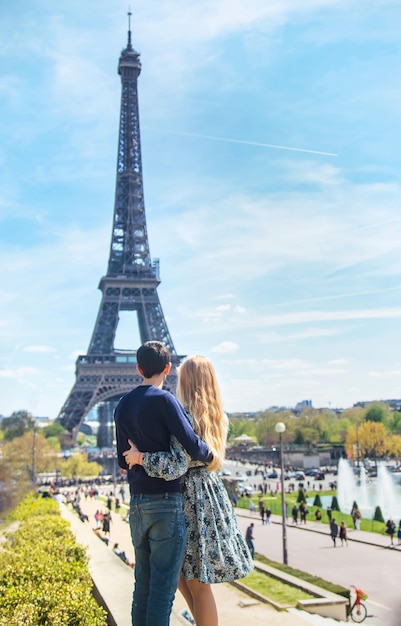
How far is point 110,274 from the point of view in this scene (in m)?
94.7

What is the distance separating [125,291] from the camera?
9462 cm

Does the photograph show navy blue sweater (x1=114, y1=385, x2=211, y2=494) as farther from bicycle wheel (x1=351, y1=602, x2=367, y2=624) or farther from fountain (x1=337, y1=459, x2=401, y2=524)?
fountain (x1=337, y1=459, x2=401, y2=524)

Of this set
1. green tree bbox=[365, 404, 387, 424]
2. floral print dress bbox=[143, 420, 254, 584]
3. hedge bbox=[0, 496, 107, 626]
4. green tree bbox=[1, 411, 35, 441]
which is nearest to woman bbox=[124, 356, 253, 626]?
floral print dress bbox=[143, 420, 254, 584]

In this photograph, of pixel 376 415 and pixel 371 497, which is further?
pixel 376 415

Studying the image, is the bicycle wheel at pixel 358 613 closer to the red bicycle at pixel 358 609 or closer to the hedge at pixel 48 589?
the red bicycle at pixel 358 609

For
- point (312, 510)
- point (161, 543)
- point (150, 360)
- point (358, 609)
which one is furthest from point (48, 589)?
point (312, 510)

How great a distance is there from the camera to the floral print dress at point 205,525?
479 cm

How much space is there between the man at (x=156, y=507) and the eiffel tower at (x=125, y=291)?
80648mm

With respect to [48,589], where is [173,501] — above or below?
above

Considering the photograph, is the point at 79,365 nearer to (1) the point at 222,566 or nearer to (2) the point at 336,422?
(2) the point at 336,422

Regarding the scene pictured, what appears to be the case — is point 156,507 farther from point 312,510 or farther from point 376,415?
point 376,415

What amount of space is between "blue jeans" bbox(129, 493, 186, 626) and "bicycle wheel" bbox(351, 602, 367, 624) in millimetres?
12555

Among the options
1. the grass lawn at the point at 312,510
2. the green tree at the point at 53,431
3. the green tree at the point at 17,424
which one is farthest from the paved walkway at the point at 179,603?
the green tree at the point at 17,424

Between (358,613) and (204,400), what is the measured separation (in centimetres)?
1302
